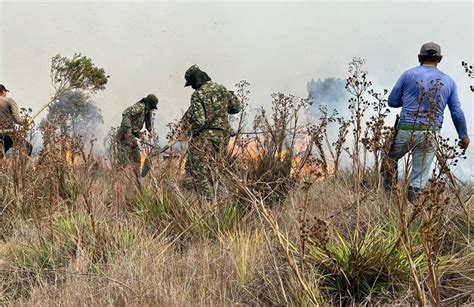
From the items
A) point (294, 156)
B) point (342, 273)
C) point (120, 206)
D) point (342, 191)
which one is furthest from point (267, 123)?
point (342, 273)

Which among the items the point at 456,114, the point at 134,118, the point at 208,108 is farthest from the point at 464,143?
the point at 134,118

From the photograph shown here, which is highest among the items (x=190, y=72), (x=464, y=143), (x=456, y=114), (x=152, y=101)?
(x=152, y=101)

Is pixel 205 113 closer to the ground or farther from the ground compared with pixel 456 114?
farther from the ground

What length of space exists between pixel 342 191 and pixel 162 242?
5.30 feet

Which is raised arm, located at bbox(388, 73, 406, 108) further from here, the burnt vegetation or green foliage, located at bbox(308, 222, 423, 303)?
green foliage, located at bbox(308, 222, 423, 303)

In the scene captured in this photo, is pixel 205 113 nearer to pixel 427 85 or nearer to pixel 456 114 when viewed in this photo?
pixel 427 85

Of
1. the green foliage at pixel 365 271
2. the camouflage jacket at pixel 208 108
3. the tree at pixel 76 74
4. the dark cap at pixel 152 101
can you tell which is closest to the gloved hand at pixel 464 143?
the green foliage at pixel 365 271

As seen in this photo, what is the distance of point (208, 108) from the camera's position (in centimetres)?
571

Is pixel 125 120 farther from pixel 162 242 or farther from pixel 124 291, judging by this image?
pixel 124 291

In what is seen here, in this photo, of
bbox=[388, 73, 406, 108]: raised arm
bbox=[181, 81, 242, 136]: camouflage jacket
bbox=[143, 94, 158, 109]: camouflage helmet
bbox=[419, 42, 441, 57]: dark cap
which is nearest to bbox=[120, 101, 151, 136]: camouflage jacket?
bbox=[143, 94, 158, 109]: camouflage helmet

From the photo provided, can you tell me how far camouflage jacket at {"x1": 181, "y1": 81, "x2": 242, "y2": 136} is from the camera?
5.68 meters

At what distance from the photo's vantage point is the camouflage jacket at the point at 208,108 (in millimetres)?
5676

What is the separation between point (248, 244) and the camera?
3262 mm

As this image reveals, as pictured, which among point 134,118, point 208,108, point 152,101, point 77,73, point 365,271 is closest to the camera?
point 365,271
